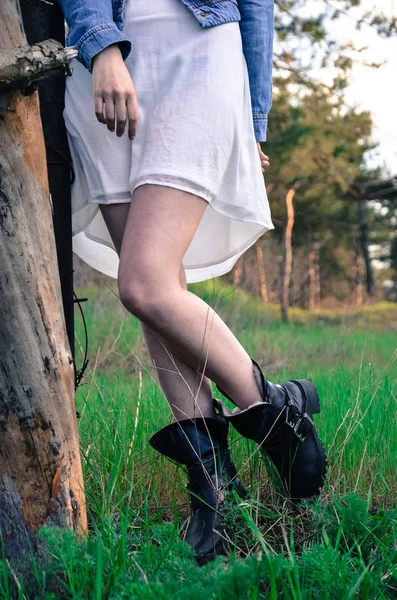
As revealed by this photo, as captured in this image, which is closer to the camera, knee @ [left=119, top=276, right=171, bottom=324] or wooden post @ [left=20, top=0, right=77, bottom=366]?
knee @ [left=119, top=276, right=171, bottom=324]

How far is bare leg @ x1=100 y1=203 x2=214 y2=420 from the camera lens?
1.57 meters

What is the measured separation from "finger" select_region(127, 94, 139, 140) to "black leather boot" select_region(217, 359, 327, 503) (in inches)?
25.0

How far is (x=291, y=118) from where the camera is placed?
456 inches

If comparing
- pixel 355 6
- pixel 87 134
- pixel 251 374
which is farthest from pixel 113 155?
pixel 355 6

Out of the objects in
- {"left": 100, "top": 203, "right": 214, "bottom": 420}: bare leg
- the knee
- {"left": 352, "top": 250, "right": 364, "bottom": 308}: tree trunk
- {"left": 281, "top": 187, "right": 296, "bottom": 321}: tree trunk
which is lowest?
{"left": 281, "top": 187, "right": 296, "bottom": 321}: tree trunk

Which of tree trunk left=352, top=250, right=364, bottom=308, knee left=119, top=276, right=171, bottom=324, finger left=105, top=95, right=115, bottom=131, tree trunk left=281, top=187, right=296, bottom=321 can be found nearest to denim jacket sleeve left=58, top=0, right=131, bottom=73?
finger left=105, top=95, right=115, bottom=131

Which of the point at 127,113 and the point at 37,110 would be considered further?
the point at 127,113

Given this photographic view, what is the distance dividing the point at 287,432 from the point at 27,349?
0.67 metres

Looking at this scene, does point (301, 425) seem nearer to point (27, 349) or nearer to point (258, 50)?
point (27, 349)

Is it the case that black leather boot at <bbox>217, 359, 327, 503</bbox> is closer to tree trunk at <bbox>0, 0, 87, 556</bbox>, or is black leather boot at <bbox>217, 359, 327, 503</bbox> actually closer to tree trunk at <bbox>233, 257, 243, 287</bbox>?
tree trunk at <bbox>0, 0, 87, 556</bbox>

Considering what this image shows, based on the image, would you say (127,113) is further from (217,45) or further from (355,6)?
(355,6)

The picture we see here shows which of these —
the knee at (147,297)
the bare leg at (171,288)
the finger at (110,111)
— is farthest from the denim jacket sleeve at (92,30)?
the knee at (147,297)

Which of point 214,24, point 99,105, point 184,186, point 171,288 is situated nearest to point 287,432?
point 171,288

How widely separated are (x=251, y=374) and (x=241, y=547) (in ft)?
1.35
